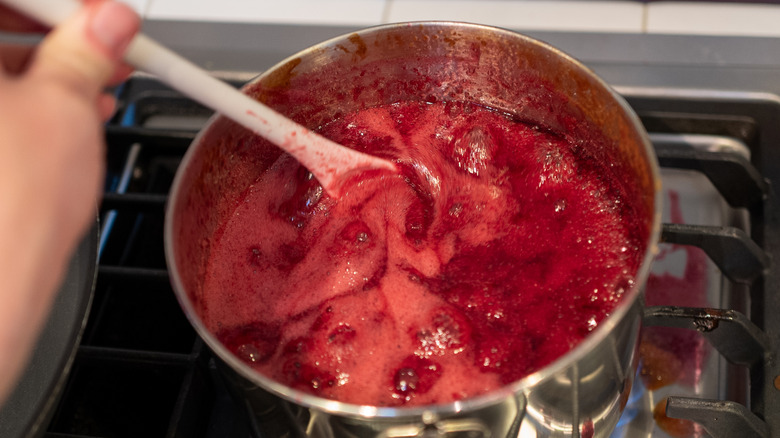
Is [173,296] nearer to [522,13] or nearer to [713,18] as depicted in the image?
[522,13]

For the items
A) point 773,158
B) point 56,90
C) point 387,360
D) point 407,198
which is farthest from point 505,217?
point 56,90

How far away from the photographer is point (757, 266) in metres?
0.80

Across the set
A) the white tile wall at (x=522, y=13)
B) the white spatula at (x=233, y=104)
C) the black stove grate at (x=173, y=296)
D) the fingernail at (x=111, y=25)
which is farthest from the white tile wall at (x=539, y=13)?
the fingernail at (x=111, y=25)

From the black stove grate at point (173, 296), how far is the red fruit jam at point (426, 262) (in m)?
0.08

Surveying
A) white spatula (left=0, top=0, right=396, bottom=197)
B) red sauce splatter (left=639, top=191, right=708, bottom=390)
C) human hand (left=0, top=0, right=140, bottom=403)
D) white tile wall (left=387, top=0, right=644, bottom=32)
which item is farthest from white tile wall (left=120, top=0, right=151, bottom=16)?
red sauce splatter (left=639, top=191, right=708, bottom=390)

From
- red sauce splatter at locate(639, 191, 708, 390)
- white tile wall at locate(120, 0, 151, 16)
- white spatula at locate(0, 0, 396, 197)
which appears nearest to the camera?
A: white spatula at locate(0, 0, 396, 197)

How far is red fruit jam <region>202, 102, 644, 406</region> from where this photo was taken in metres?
0.67

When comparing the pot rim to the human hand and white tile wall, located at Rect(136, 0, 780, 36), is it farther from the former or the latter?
white tile wall, located at Rect(136, 0, 780, 36)

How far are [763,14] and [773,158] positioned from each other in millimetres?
275

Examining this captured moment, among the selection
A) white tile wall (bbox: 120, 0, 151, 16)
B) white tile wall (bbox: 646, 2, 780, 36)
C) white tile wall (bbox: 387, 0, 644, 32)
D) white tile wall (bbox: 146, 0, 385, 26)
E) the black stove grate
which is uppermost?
white tile wall (bbox: 646, 2, 780, 36)

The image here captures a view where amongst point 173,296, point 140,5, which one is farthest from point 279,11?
point 173,296

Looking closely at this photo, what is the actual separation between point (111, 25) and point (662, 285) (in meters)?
0.67

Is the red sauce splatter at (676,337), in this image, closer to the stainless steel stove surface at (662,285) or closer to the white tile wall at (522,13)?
the stainless steel stove surface at (662,285)

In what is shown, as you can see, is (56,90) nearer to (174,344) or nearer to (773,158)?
(174,344)
